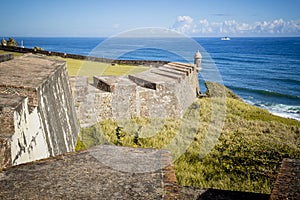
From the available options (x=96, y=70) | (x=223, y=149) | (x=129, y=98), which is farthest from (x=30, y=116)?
(x=96, y=70)

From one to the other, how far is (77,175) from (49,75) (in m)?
2.68

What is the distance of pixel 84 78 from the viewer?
8.92 meters

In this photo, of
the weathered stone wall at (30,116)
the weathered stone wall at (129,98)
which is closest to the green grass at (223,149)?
the weathered stone wall at (129,98)

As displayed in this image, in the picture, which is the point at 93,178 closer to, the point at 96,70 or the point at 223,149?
the point at 223,149

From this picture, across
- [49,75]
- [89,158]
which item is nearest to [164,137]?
[49,75]

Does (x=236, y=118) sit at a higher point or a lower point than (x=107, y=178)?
lower

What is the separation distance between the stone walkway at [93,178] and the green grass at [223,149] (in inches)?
124

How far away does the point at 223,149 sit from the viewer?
24.7 ft

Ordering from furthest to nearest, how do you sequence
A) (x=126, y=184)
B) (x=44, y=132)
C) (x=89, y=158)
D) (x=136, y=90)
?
(x=136, y=90)
(x=44, y=132)
(x=89, y=158)
(x=126, y=184)

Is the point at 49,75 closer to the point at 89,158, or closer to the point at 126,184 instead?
the point at 89,158

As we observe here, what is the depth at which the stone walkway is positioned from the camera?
76.3 inches

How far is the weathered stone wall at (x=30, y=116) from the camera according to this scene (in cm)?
276

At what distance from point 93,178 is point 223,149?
591cm

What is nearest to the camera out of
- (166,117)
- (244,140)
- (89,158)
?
(89,158)
